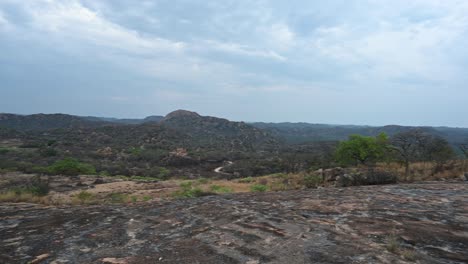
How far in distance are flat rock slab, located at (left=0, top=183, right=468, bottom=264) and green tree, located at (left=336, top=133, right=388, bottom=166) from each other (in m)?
20.7

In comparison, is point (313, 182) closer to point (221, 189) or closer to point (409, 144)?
point (221, 189)

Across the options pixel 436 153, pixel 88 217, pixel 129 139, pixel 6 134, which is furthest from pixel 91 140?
pixel 88 217

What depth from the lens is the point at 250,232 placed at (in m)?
6.16

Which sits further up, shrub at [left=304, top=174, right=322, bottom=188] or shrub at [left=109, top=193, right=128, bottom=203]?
shrub at [left=304, top=174, right=322, bottom=188]

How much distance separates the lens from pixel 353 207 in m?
8.14

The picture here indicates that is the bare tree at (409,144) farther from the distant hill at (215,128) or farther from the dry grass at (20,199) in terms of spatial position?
the distant hill at (215,128)

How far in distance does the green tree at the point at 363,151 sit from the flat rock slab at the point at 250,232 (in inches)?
814

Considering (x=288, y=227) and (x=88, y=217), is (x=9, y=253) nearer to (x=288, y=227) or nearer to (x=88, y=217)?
(x=88, y=217)

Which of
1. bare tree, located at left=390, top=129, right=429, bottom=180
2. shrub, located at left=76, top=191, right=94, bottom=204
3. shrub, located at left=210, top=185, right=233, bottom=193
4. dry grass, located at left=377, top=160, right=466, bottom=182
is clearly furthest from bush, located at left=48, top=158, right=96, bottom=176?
dry grass, located at left=377, top=160, right=466, bottom=182

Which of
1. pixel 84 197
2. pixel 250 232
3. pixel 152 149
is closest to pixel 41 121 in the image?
pixel 152 149

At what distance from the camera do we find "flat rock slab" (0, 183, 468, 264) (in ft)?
16.4

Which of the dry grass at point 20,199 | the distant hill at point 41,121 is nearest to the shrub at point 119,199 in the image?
the dry grass at point 20,199

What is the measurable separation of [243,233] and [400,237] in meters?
2.74

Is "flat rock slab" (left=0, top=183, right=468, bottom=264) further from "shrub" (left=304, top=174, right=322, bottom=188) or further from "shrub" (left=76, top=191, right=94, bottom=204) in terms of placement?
"shrub" (left=304, top=174, right=322, bottom=188)
